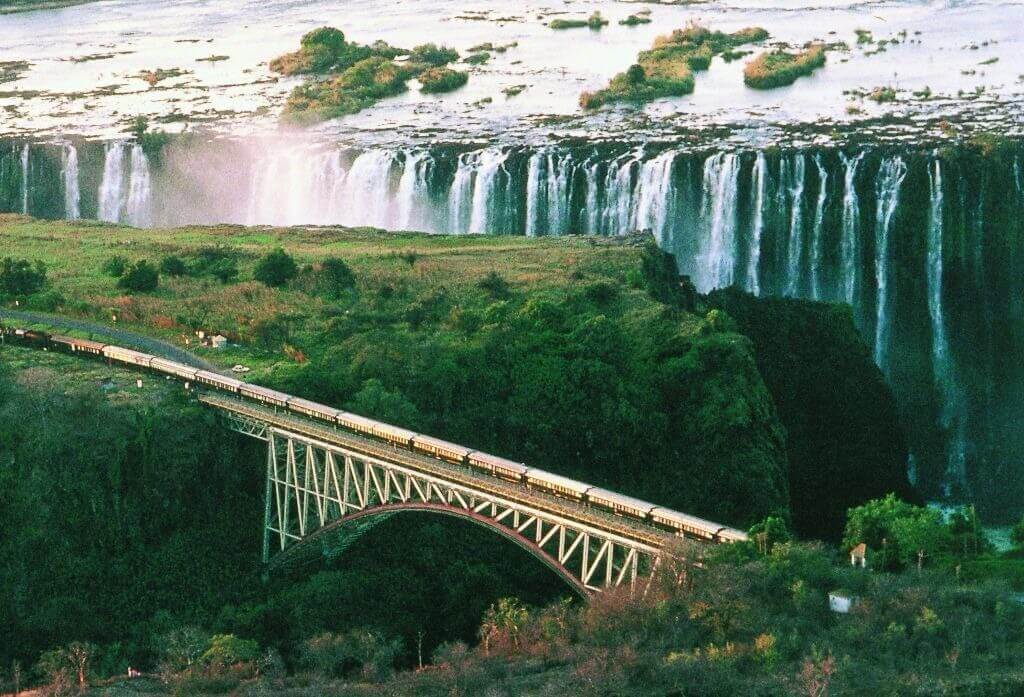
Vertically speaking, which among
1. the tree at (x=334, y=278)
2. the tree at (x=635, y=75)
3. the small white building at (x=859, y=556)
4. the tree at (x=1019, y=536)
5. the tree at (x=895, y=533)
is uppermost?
the small white building at (x=859, y=556)

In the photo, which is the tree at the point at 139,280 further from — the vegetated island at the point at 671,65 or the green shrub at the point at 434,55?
the green shrub at the point at 434,55

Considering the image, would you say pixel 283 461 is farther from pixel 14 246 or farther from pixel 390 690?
pixel 14 246

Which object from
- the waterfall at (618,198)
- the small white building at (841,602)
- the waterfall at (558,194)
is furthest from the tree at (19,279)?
the small white building at (841,602)

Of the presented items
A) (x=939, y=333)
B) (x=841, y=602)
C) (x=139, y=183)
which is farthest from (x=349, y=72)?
(x=841, y=602)

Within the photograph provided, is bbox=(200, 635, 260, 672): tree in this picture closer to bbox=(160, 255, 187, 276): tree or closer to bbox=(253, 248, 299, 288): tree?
bbox=(253, 248, 299, 288): tree

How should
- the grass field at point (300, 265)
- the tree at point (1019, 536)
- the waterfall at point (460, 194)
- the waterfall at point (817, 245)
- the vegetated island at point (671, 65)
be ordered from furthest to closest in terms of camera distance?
the vegetated island at point (671, 65) → the waterfall at point (460, 194) → the waterfall at point (817, 245) → the grass field at point (300, 265) → the tree at point (1019, 536)

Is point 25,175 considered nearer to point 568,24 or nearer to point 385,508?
point 568,24
